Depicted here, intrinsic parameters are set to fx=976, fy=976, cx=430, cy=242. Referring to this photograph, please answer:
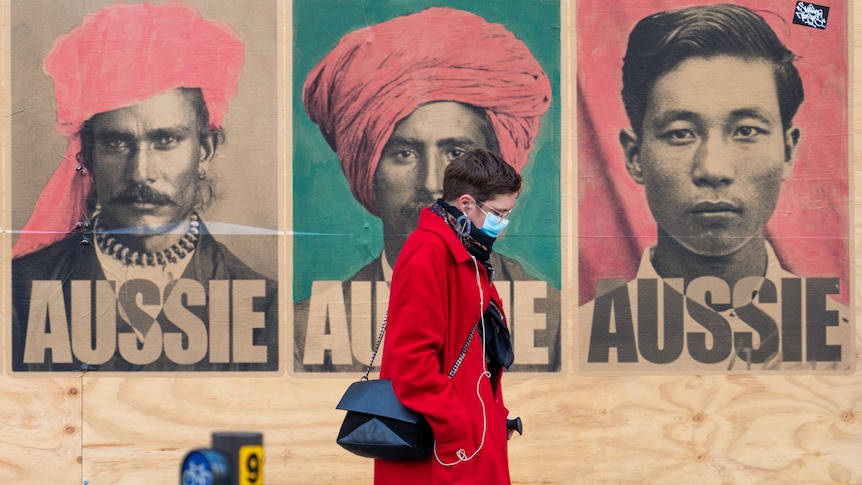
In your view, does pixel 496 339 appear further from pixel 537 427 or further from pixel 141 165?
pixel 141 165

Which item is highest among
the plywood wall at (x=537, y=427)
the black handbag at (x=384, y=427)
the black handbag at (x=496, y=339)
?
the black handbag at (x=496, y=339)

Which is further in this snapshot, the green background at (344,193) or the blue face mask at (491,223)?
the green background at (344,193)

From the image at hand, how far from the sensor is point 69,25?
17.6 ft

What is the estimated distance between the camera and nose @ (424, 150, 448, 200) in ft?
17.6

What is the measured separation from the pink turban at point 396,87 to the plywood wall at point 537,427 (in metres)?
1.26

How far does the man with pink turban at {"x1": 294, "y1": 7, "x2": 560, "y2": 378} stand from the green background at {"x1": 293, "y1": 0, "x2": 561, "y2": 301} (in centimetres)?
5

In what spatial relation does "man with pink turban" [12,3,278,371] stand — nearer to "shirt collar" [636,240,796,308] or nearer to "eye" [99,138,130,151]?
"eye" [99,138,130,151]

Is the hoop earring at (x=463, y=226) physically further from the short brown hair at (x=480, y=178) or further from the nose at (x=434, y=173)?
the nose at (x=434, y=173)

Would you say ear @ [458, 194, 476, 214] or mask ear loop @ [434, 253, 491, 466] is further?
ear @ [458, 194, 476, 214]

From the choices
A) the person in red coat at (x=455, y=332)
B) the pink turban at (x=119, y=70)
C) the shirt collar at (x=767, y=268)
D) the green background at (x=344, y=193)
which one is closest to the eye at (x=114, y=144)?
the pink turban at (x=119, y=70)

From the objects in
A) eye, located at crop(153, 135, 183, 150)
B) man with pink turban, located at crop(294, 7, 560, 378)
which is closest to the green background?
man with pink turban, located at crop(294, 7, 560, 378)

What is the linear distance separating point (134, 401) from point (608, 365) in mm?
2591

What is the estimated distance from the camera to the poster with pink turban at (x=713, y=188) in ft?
17.5

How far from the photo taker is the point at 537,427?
5.32 meters
